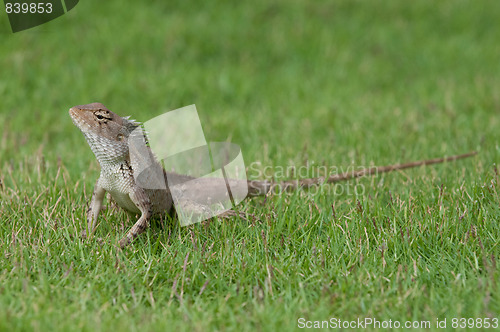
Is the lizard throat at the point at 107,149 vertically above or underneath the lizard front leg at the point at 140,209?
above

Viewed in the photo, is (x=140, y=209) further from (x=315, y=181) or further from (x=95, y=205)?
(x=315, y=181)

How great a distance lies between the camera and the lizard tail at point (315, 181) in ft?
16.9

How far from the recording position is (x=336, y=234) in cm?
412

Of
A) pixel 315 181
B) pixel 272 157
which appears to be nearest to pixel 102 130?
pixel 315 181

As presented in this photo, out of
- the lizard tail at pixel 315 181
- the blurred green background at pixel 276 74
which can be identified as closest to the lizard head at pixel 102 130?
the lizard tail at pixel 315 181

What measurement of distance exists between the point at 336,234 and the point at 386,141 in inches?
124

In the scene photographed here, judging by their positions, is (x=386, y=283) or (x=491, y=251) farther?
(x=491, y=251)

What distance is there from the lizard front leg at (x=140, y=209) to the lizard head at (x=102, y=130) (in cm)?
29

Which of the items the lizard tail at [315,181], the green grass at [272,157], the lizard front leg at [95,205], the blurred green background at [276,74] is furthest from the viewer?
the blurred green background at [276,74]

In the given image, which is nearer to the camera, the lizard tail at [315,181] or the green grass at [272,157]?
the green grass at [272,157]

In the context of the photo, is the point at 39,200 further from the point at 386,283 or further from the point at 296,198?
the point at 386,283

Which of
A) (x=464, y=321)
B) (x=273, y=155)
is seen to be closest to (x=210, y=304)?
(x=464, y=321)

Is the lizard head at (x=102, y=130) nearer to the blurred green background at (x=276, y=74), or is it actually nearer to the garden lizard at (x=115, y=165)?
the garden lizard at (x=115, y=165)

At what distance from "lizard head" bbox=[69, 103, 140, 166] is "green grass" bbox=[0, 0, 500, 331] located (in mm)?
616
